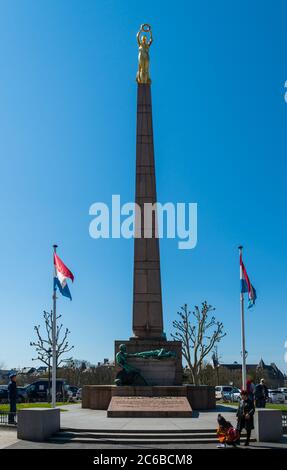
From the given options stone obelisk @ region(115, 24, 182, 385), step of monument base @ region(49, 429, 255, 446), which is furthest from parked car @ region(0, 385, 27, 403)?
step of monument base @ region(49, 429, 255, 446)

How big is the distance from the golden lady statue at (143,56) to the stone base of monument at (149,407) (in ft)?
53.2

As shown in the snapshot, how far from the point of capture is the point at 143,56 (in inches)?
1163

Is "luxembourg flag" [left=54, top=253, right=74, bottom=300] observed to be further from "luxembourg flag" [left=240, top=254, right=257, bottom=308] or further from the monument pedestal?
"luxembourg flag" [left=240, top=254, right=257, bottom=308]

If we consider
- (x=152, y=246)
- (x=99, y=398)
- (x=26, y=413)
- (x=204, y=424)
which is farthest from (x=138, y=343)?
(x=26, y=413)

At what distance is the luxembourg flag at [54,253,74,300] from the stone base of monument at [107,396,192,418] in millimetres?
4324

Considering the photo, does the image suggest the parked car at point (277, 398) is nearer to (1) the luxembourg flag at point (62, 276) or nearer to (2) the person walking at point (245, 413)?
(1) the luxembourg flag at point (62, 276)

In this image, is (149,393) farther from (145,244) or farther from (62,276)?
(145,244)

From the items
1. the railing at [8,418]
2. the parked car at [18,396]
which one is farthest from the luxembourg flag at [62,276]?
the parked car at [18,396]

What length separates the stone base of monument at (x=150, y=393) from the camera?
21.9 meters

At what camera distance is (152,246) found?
26922 millimetres

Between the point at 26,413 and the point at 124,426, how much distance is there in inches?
116

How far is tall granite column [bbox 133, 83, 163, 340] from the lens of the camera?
26062 millimetres

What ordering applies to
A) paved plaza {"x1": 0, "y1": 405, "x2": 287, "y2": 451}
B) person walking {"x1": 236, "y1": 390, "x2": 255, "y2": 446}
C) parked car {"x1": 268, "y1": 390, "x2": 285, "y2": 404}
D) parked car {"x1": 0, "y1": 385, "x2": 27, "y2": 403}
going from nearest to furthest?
paved plaza {"x1": 0, "y1": 405, "x2": 287, "y2": 451} → person walking {"x1": 236, "y1": 390, "x2": 255, "y2": 446} → parked car {"x1": 0, "y1": 385, "x2": 27, "y2": 403} → parked car {"x1": 268, "y1": 390, "x2": 285, "y2": 404}

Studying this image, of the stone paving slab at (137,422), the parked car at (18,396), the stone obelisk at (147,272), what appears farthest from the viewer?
the parked car at (18,396)
